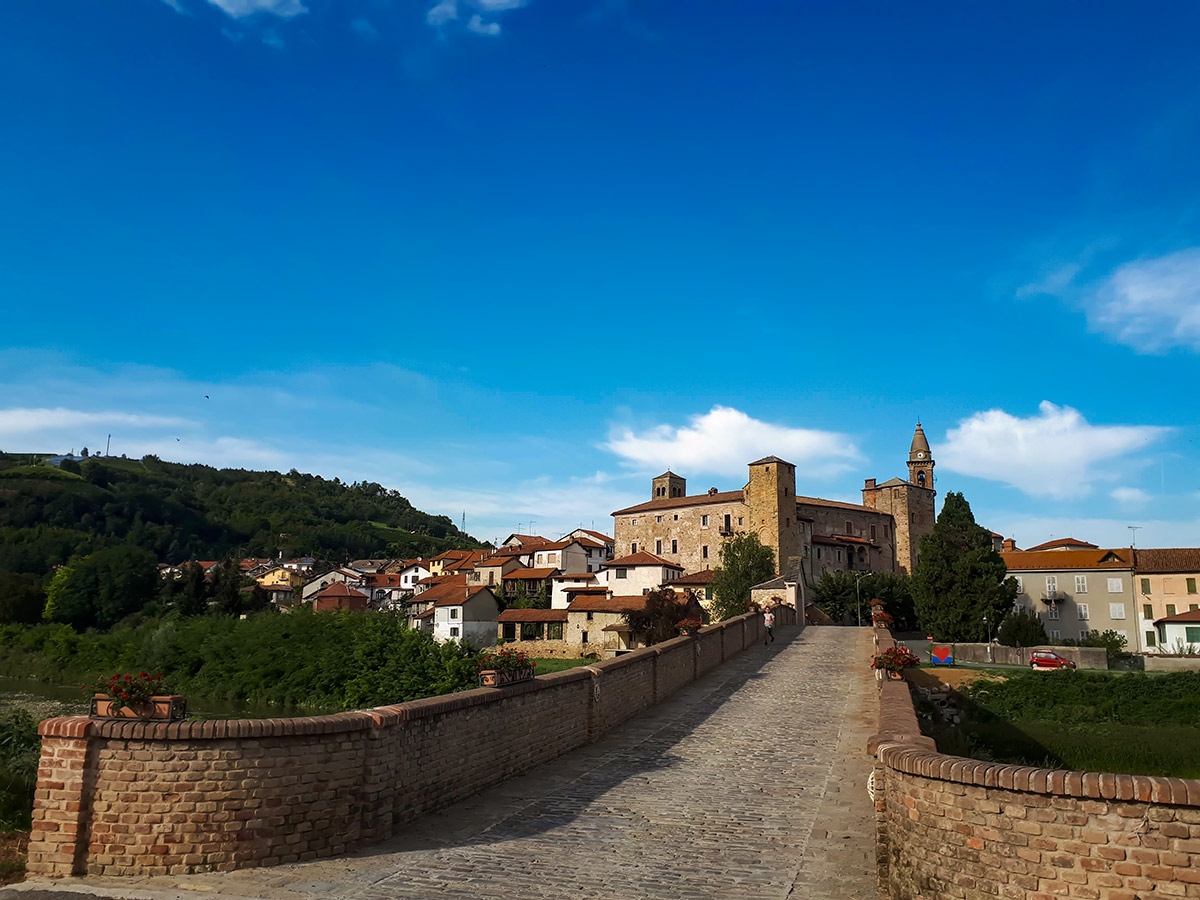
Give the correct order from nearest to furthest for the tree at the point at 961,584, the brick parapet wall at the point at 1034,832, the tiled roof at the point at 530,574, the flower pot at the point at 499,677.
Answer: the brick parapet wall at the point at 1034,832, the flower pot at the point at 499,677, the tree at the point at 961,584, the tiled roof at the point at 530,574

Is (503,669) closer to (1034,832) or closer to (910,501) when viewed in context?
(1034,832)

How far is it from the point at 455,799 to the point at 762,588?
109 ft

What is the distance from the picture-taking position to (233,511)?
173375mm

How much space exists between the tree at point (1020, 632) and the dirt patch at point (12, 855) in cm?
5238

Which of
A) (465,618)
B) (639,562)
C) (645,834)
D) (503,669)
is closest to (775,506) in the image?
(639,562)

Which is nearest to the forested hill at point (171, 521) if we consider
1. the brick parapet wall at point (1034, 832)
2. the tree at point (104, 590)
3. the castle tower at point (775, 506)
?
the tree at point (104, 590)

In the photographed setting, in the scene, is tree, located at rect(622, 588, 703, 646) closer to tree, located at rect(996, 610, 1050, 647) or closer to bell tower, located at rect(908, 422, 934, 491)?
tree, located at rect(996, 610, 1050, 647)

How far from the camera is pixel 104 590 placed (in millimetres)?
71750

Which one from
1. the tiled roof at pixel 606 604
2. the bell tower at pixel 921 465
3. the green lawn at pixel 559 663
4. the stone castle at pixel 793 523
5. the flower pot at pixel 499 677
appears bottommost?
the green lawn at pixel 559 663

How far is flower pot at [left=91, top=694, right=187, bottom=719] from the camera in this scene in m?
7.35

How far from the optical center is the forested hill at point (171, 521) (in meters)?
118

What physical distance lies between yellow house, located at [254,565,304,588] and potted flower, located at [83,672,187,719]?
116210 millimetres

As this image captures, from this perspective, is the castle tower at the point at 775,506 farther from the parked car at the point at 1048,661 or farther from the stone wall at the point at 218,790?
the stone wall at the point at 218,790

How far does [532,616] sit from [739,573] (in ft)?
56.4
